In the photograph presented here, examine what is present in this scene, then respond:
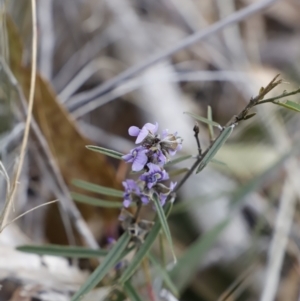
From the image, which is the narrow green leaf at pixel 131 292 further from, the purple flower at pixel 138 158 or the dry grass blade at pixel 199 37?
the dry grass blade at pixel 199 37

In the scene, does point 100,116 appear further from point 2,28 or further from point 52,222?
point 2,28

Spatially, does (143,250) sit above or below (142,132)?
below

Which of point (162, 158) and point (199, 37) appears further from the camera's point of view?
point (199, 37)

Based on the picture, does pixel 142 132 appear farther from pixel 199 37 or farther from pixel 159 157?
pixel 199 37

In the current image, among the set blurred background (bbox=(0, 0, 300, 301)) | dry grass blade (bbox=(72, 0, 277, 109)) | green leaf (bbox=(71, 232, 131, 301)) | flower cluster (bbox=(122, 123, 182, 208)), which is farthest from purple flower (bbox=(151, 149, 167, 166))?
dry grass blade (bbox=(72, 0, 277, 109))

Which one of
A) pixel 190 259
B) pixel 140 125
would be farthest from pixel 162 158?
pixel 140 125

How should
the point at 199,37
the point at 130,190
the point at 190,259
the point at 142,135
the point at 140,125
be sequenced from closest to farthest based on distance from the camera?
the point at 142,135 < the point at 130,190 < the point at 190,259 < the point at 199,37 < the point at 140,125

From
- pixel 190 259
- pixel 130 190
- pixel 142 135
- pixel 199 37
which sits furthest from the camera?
pixel 199 37

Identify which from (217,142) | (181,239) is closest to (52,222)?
(181,239)
